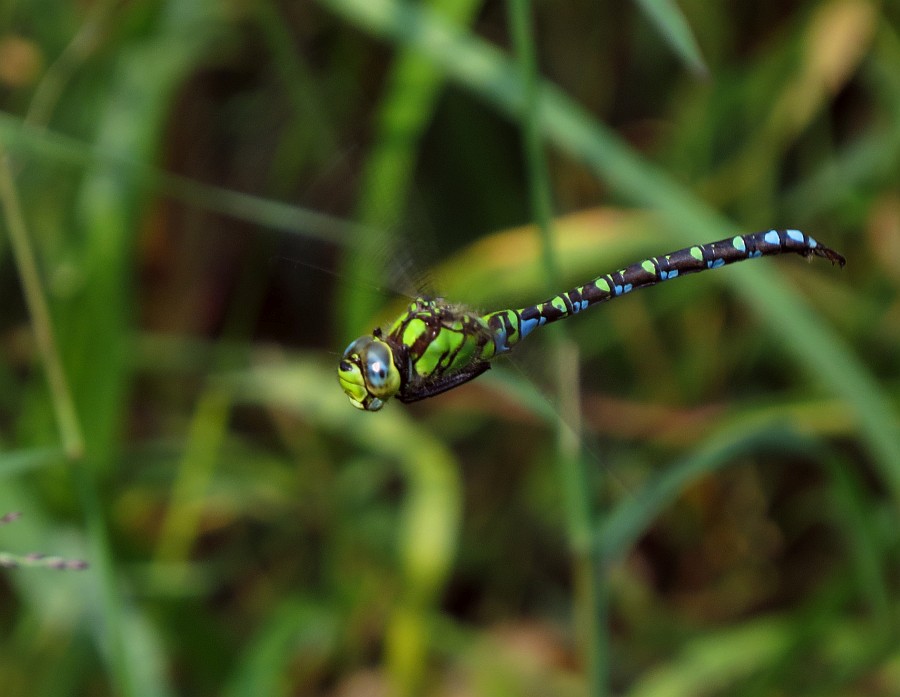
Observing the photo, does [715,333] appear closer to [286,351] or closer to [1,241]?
[286,351]

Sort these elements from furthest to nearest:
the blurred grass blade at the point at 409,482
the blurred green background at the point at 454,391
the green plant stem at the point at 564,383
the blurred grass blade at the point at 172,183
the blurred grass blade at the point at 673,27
Result: 1. the blurred grass blade at the point at 409,482
2. the blurred green background at the point at 454,391
3. the blurred grass blade at the point at 172,183
4. the green plant stem at the point at 564,383
5. the blurred grass blade at the point at 673,27

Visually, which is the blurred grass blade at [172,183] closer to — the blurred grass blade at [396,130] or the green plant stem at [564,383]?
the blurred grass blade at [396,130]

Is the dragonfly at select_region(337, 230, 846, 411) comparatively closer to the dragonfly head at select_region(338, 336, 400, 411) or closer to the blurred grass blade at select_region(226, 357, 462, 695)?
the dragonfly head at select_region(338, 336, 400, 411)

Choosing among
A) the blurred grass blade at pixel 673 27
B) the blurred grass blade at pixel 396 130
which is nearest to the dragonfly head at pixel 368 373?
the blurred grass blade at pixel 673 27

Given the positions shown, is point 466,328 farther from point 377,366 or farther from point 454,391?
point 454,391

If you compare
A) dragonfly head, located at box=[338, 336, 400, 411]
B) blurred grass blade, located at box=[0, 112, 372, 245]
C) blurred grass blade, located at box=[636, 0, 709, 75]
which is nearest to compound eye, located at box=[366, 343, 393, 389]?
dragonfly head, located at box=[338, 336, 400, 411]

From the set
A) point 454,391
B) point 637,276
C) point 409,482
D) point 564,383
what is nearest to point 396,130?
point 454,391
